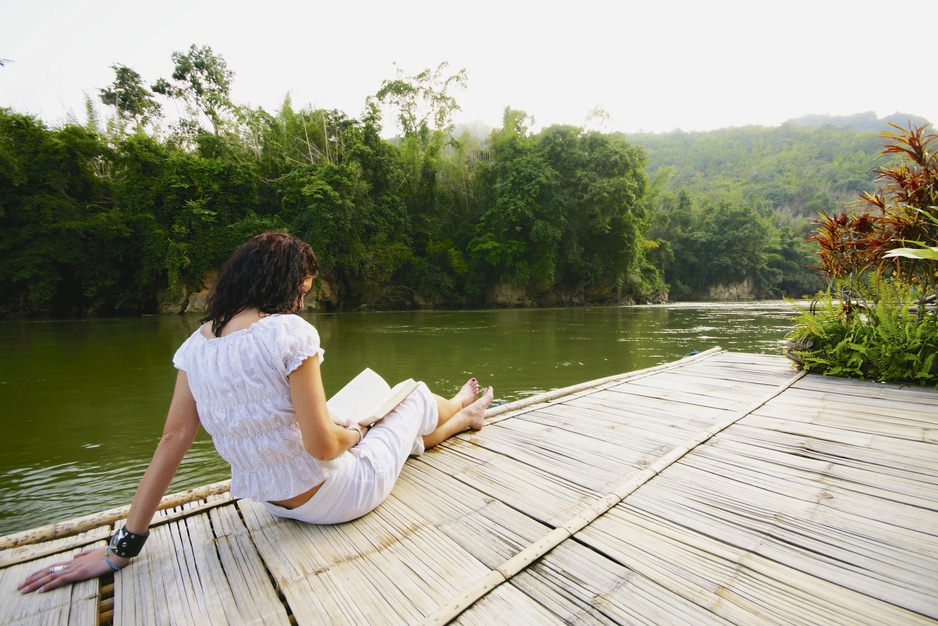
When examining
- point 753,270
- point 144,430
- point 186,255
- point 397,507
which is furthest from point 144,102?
point 753,270

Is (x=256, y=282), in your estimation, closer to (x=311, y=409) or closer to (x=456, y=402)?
(x=311, y=409)

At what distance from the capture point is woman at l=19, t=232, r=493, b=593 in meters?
1.25

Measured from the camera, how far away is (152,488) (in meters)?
1.28

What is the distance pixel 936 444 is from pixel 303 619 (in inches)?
111

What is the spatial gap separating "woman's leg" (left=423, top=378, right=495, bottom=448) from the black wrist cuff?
1.19m

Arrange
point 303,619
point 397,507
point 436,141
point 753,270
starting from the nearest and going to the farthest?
point 303,619, point 397,507, point 436,141, point 753,270

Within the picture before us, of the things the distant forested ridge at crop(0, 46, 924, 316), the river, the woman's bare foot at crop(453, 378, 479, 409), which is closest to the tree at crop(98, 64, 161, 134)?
the distant forested ridge at crop(0, 46, 924, 316)

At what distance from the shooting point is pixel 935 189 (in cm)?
299

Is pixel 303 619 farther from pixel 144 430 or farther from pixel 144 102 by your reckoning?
pixel 144 102

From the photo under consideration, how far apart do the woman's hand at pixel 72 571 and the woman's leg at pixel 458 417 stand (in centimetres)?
126

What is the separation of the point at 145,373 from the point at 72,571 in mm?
6436

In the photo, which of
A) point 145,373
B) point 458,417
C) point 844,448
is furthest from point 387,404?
point 145,373

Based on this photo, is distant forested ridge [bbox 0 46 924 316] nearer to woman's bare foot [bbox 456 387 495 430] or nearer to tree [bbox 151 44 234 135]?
tree [bbox 151 44 234 135]

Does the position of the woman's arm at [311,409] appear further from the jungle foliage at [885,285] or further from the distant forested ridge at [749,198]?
the distant forested ridge at [749,198]
